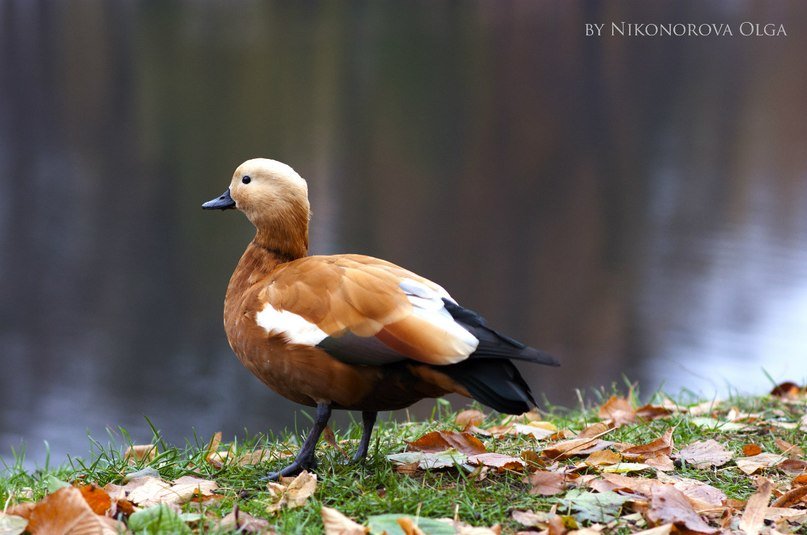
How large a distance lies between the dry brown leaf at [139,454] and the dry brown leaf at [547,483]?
1608 mm

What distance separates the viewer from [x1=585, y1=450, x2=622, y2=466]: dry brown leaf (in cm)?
382

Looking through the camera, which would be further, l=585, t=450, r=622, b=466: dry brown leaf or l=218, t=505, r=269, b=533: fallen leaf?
l=585, t=450, r=622, b=466: dry brown leaf

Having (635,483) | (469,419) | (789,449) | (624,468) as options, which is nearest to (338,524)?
(635,483)

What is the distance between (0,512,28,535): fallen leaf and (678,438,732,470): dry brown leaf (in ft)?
8.12

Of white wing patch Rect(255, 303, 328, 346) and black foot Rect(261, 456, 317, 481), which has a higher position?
→ white wing patch Rect(255, 303, 328, 346)

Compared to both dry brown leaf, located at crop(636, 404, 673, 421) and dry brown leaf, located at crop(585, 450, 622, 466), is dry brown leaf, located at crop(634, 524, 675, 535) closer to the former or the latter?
dry brown leaf, located at crop(585, 450, 622, 466)

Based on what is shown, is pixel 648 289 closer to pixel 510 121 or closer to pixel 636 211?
pixel 636 211

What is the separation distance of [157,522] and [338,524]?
0.58m

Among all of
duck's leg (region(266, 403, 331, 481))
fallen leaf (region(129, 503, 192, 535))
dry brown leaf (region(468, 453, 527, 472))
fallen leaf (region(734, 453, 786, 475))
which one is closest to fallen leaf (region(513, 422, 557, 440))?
dry brown leaf (region(468, 453, 527, 472))

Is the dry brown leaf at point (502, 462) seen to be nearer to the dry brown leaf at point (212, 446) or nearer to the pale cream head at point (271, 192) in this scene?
the dry brown leaf at point (212, 446)

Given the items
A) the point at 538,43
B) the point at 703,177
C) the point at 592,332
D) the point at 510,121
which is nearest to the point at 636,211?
the point at 703,177

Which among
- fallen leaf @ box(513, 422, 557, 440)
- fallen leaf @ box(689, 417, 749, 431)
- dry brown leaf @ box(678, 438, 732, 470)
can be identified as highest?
dry brown leaf @ box(678, 438, 732, 470)

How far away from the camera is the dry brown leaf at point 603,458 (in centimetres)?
382

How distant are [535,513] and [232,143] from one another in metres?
21.9
